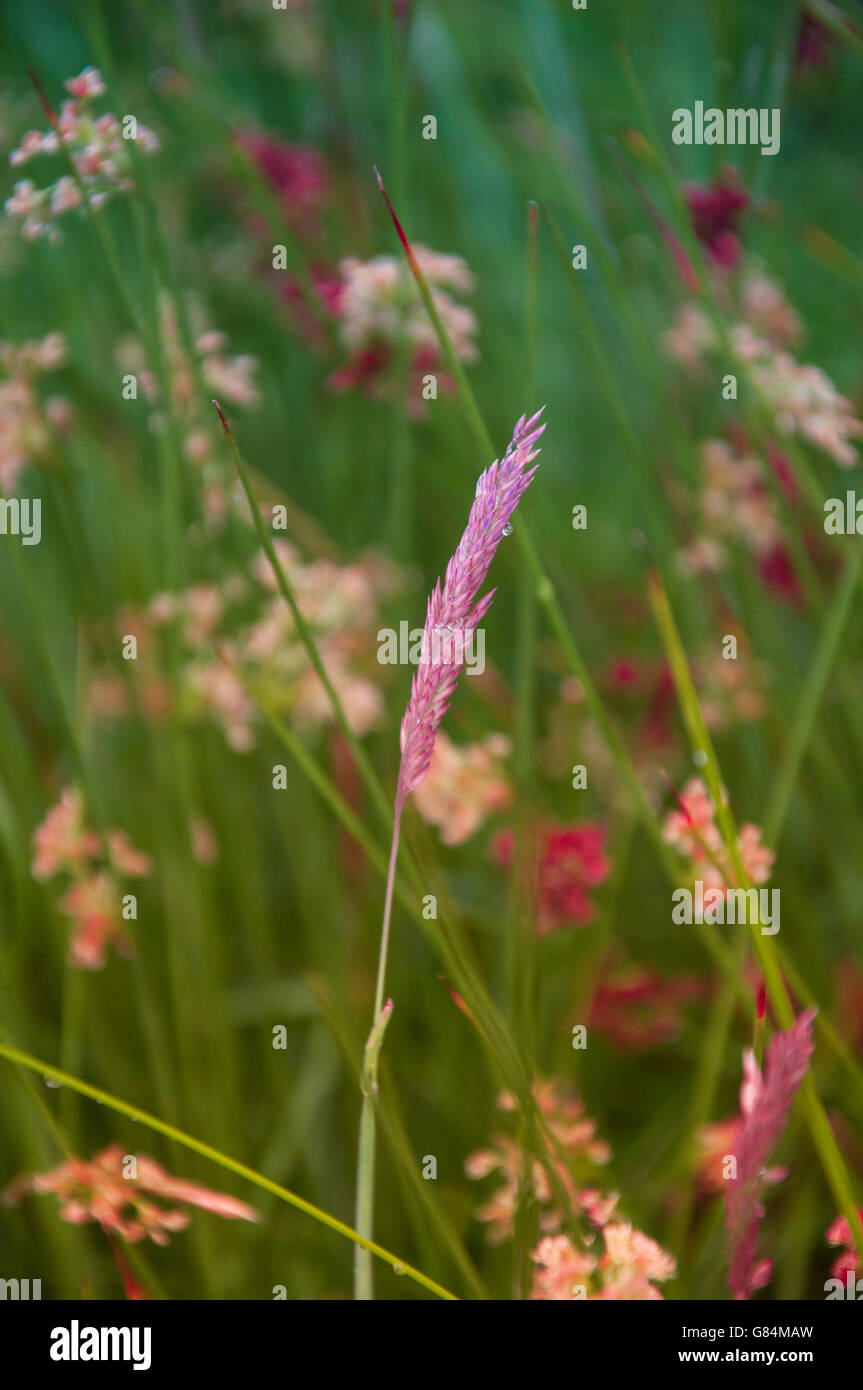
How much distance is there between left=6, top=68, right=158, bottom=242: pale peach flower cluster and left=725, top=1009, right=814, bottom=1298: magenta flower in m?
0.56

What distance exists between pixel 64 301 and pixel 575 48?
1685 millimetres

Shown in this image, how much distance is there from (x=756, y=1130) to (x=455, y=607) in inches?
8.6

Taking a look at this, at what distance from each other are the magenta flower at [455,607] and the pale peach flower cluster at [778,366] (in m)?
0.30

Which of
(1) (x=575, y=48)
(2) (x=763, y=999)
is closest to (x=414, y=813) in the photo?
(2) (x=763, y=999)

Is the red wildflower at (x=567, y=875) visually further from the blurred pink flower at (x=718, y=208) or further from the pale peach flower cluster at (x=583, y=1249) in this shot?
the blurred pink flower at (x=718, y=208)

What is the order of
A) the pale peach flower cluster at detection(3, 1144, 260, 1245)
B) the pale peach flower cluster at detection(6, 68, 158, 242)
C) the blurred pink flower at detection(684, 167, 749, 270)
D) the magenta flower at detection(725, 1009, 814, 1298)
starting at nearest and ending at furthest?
the magenta flower at detection(725, 1009, 814, 1298) < the pale peach flower cluster at detection(3, 1144, 260, 1245) < the pale peach flower cluster at detection(6, 68, 158, 242) < the blurred pink flower at detection(684, 167, 749, 270)

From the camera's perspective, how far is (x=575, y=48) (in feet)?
7.57

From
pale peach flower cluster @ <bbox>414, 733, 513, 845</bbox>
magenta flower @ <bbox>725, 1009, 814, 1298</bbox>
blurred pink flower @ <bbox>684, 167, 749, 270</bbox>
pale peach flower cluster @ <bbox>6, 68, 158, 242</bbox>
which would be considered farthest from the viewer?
blurred pink flower @ <bbox>684, 167, 749, 270</bbox>

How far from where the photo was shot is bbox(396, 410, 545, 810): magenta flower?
377 millimetres

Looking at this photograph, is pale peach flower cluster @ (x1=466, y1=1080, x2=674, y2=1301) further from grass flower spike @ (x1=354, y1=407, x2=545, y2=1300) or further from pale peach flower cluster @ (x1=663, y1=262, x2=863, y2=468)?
pale peach flower cluster @ (x1=663, y1=262, x2=863, y2=468)

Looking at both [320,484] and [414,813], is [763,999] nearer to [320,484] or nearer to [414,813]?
[414,813]

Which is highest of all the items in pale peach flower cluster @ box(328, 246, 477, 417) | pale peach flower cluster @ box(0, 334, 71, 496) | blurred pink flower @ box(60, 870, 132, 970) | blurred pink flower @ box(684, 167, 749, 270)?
blurred pink flower @ box(684, 167, 749, 270)

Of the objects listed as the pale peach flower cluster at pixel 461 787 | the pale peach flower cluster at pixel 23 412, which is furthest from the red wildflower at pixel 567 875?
the pale peach flower cluster at pixel 23 412

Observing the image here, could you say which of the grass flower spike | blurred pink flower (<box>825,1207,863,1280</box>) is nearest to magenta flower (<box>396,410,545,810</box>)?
the grass flower spike
